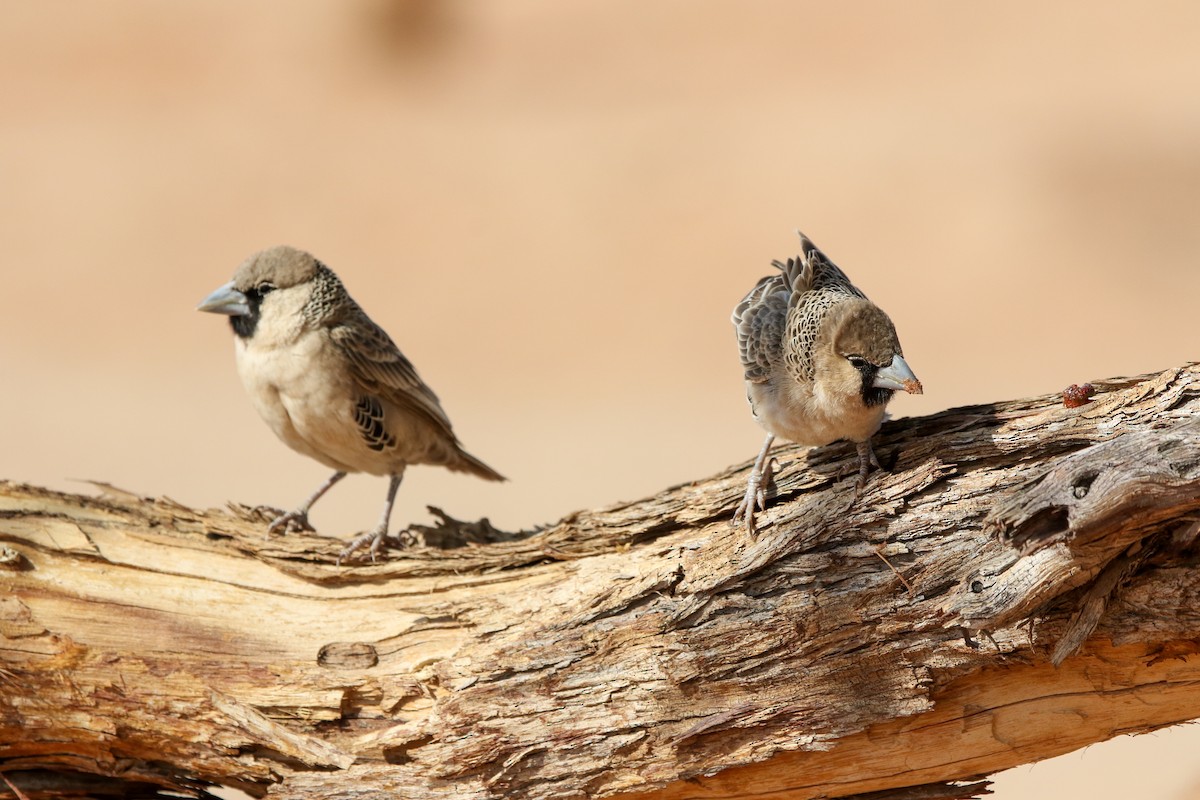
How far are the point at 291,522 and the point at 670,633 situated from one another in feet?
8.18

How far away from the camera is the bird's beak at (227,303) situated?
6.13 metres

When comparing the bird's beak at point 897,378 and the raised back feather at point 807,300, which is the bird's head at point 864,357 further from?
the raised back feather at point 807,300

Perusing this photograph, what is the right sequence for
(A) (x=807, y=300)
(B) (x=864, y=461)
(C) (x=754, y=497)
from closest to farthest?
(B) (x=864, y=461) → (C) (x=754, y=497) → (A) (x=807, y=300)

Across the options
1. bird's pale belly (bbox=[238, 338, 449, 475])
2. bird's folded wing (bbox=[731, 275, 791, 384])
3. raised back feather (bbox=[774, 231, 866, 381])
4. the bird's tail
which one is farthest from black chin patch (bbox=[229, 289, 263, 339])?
raised back feather (bbox=[774, 231, 866, 381])

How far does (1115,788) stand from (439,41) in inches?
791

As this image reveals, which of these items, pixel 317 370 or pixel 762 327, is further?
pixel 317 370

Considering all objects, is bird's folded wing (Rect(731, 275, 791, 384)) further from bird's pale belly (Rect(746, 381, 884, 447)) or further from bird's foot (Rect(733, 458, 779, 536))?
bird's foot (Rect(733, 458, 779, 536))

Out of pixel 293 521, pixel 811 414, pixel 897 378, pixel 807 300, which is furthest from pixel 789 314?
pixel 293 521

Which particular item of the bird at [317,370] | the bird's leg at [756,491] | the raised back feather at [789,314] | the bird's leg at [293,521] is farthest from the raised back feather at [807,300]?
the bird's leg at [293,521]

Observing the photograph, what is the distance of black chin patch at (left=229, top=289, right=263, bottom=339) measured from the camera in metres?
6.15

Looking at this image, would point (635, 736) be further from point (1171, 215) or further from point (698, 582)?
point (1171, 215)

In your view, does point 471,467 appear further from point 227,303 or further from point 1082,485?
point 1082,485

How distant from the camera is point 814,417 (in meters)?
4.51

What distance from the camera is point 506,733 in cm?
448
